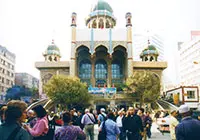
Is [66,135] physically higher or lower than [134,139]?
higher

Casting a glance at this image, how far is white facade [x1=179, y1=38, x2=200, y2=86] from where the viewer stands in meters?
64.9

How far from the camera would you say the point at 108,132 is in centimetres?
736

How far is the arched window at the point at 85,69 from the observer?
47153 millimetres

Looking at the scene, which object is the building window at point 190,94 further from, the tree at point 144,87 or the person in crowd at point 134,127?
the person in crowd at point 134,127

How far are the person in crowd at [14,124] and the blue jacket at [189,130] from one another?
8.06 feet

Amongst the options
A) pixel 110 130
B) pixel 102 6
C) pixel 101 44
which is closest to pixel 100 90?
pixel 101 44

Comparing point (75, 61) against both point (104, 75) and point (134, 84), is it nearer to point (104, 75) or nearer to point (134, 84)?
point (104, 75)

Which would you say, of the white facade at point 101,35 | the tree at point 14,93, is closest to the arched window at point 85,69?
the white facade at point 101,35

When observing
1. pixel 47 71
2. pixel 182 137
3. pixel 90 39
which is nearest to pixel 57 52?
pixel 47 71

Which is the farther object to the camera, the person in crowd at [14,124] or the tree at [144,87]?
the tree at [144,87]

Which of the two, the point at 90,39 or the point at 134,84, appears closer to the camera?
the point at 134,84

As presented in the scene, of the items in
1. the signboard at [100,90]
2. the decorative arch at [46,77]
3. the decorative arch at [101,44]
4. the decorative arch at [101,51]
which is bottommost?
the signboard at [100,90]

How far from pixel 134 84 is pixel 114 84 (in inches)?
259

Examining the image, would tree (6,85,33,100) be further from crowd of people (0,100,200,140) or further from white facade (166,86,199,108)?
crowd of people (0,100,200,140)
